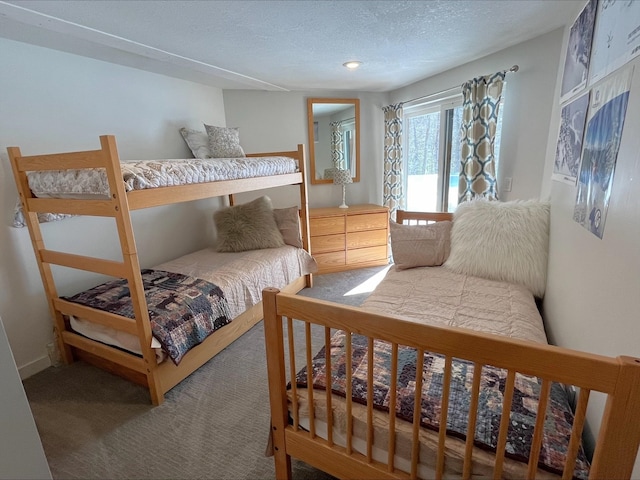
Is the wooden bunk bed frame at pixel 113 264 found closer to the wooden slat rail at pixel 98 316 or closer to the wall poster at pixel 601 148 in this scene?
the wooden slat rail at pixel 98 316

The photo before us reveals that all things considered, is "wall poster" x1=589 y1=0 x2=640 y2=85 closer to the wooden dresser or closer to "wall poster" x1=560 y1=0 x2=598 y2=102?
"wall poster" x1=560 y1=0 x2=598 y2=102

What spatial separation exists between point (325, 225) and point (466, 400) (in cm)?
261

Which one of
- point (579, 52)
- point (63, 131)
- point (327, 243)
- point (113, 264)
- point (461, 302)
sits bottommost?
point (327, 243)

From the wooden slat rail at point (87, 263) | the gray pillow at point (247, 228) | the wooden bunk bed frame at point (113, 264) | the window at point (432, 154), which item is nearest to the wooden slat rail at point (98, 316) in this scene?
the wooden bunk bed frame at point (113, 264)

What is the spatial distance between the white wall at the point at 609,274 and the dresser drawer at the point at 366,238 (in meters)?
2.19

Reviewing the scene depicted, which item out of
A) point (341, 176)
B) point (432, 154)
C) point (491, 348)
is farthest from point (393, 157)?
point (491, 348)

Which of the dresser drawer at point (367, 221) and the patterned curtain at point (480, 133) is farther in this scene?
the dresser drawer at point (367, 221)

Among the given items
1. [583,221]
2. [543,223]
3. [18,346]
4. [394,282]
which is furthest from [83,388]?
[543,223]

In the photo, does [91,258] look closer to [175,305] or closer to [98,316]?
[98,316]

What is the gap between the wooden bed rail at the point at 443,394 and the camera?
63 cm

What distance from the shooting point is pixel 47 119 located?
2041 millimetres

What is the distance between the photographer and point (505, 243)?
1.96m

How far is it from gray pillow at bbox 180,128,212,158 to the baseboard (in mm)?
2025

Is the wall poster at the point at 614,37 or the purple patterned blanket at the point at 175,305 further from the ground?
the wall poster at the point at 614,37
